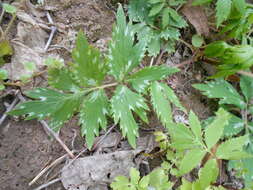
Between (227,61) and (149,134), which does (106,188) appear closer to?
(149,134)

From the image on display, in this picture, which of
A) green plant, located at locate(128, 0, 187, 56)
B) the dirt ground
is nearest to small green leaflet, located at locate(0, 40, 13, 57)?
the dirt ground

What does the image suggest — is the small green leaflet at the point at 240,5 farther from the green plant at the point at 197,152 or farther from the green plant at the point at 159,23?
the green plant at the point at 197,152

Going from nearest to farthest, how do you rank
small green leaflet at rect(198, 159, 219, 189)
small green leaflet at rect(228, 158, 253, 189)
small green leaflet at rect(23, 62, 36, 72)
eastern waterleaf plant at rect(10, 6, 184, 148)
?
1. small green leaflet at rect(198, 159, 219, 189)
2. eastern waterleaf plant at rect(10, 6, 184, 148)
3. small green leaflet at rect(23, 62, 36, 72)
4. small green leaflet at rect(228, 158, 253, 189)

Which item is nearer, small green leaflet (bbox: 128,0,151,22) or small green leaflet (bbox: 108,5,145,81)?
small green leaflet (bbox: 108,5,145,81)

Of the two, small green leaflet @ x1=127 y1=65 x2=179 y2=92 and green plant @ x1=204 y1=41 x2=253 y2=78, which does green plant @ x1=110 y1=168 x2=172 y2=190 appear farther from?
green plant @ x1=204 y1=41 x2=253 y2=78

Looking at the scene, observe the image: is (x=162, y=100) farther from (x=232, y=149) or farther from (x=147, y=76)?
(x=232, y=149)

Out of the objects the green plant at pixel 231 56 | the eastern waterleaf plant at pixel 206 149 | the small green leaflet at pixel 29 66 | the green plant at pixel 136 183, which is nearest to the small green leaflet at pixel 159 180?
the green plant at pixel 136 183

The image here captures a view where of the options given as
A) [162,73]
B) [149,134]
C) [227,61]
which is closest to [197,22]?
[227,61]
